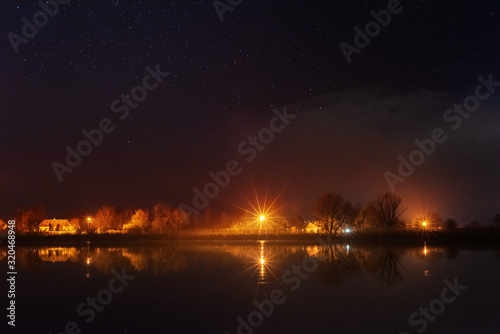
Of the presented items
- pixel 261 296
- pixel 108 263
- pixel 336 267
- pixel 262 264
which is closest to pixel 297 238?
pixel 262 264

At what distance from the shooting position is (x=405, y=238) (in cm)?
6034

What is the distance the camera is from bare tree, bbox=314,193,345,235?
86.0 m

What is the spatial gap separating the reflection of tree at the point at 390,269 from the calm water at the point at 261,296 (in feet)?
0.20

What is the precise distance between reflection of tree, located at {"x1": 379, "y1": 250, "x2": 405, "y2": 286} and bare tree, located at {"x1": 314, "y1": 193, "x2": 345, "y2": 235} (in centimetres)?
4655

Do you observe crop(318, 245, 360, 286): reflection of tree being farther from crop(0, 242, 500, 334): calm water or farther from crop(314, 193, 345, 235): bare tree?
crop(314, 193, 345, 235): bare tree

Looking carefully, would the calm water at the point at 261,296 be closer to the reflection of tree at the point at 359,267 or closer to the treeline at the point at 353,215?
the reflection of tree at the point at 359,267

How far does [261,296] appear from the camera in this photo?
68.9 feet

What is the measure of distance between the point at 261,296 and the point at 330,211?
221 feet

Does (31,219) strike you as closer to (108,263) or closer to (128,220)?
(128,220)

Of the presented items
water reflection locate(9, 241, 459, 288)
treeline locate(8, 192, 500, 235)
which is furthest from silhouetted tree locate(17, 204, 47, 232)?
water reflection locate(9, 241, 459, 288)

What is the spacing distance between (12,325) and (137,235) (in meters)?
50.3

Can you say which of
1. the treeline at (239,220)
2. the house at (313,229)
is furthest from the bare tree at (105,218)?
the house at (313,229)

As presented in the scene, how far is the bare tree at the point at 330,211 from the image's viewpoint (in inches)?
3386

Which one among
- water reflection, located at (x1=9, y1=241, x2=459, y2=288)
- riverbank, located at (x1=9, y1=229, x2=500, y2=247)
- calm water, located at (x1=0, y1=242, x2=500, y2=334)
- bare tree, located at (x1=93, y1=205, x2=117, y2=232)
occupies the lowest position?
calm water, located at (x1=0, y1=242, x2=500, y2=334)
